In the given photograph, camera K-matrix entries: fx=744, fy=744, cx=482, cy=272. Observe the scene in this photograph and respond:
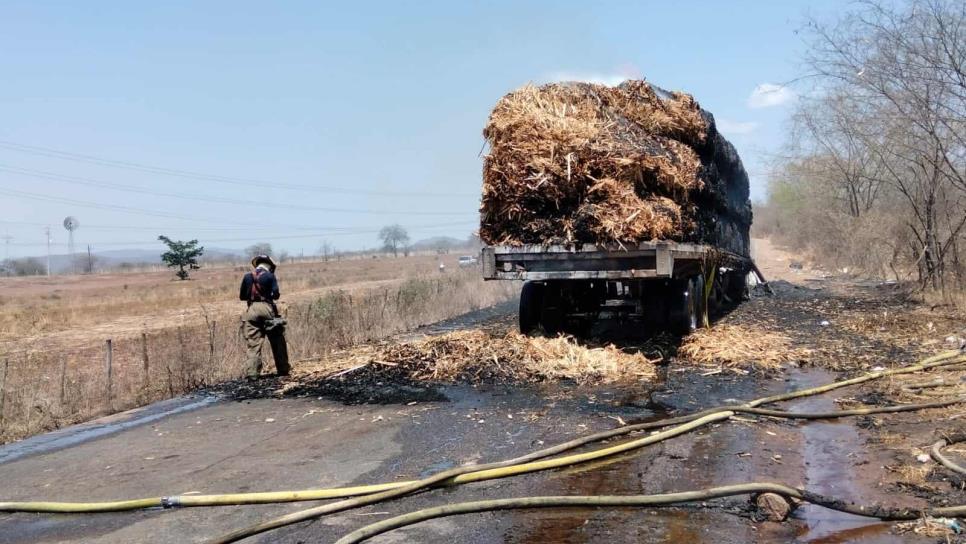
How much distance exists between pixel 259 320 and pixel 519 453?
5094 mm

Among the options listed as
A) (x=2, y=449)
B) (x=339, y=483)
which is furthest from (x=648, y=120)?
(x=2, y=449)

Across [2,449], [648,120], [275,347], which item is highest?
[648,120]

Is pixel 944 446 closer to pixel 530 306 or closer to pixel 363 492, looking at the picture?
pixel 363 492

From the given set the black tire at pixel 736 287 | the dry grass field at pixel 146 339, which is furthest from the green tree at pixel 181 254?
the black tire at pixel 736 287

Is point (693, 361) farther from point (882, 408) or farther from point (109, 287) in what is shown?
point (109, 287)

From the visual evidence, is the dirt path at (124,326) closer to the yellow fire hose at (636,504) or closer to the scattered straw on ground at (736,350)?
the scattered straw on ground at (736,350)

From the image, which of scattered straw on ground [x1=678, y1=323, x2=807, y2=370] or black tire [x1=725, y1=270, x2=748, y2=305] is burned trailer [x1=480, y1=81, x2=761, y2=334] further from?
black tire [x1=725, y1=270, x2=748, y2=305]

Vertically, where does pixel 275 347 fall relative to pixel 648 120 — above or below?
below

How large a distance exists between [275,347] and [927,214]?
13521 millimetres

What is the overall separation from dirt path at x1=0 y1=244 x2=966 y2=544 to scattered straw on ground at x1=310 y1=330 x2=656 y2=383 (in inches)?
15.1

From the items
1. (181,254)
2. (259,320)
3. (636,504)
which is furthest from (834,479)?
(181,254)

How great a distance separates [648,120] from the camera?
1001cm

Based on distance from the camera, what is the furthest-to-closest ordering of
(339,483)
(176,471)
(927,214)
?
1. (927,214)
2. (176,471)
3. (339,483)

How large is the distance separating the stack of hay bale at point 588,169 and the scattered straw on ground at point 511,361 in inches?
51.5
